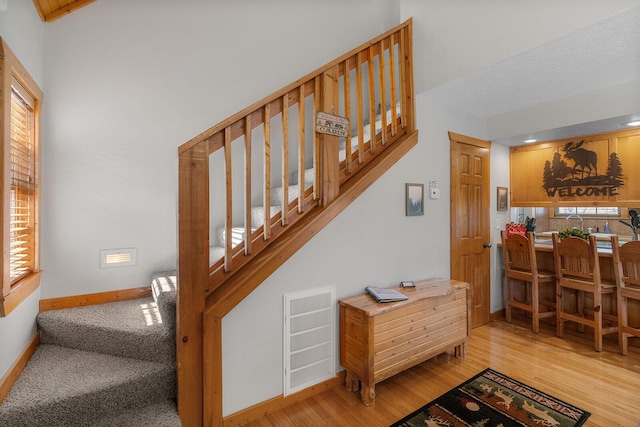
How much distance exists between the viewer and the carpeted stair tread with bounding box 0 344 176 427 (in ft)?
5.05

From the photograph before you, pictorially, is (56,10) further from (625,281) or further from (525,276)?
(625,281)

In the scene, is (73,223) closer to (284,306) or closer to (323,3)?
(284,306)

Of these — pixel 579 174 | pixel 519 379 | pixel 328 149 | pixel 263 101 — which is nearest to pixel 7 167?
pixel 263 101

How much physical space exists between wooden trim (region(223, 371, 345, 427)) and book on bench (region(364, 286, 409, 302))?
0.68 metres

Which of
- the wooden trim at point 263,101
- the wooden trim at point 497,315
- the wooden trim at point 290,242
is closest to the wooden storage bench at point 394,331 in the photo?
the wooden trim at point 290,242

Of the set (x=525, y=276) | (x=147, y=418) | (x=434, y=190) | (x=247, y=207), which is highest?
(x=434, y=190)

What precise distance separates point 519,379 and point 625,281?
1.53m

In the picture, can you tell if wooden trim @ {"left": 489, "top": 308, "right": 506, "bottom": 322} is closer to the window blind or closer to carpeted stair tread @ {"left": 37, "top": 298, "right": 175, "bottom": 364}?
carpeted stair tread @ {"left": 37, "top": 298, "right": 175, "bottom": 364}

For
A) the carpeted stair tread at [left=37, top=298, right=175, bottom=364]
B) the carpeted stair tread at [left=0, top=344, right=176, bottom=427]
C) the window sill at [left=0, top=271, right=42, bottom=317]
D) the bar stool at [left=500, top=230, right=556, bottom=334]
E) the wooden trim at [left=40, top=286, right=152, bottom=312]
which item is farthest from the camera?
the bar stool at [left=500, top=230, right=556, bottom=334]

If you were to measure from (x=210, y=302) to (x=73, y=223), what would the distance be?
1575 mm

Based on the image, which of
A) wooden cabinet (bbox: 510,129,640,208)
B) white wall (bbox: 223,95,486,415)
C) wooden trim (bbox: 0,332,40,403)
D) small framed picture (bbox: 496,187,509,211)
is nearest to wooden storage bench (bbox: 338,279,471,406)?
white wall (bbox: 223,95,486,415)

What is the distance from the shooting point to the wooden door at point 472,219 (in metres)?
3.34

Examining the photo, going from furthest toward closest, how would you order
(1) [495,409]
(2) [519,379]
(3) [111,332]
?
(2) [519,379], (1) [495,409], (3) [111,332]

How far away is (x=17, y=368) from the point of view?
1.77 metres
